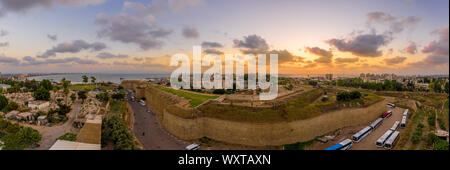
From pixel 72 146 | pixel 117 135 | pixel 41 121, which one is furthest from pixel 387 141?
pixel 41 121

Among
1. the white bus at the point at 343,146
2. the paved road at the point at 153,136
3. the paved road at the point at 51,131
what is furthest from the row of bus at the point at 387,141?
the paved road at the point at 51,131

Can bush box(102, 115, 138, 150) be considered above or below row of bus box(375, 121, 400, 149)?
above

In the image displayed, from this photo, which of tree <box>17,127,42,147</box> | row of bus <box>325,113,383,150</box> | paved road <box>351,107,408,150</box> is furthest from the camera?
paved road <box>351,107,408,150</box>

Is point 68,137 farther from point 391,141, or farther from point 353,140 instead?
point 391,141

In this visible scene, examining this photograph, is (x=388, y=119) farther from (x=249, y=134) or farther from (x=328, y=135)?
Answer: (x=249, y=134)

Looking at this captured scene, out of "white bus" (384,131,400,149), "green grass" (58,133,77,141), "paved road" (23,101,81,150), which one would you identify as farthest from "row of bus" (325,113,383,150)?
"paved road" (23,101,81,150)

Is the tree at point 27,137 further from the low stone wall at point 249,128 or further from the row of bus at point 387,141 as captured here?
the row of bus at point 387,141

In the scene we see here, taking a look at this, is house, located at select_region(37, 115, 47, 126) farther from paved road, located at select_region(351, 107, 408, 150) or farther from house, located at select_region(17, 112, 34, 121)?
paved road, located at select_region(351, 107, 408, 150)
